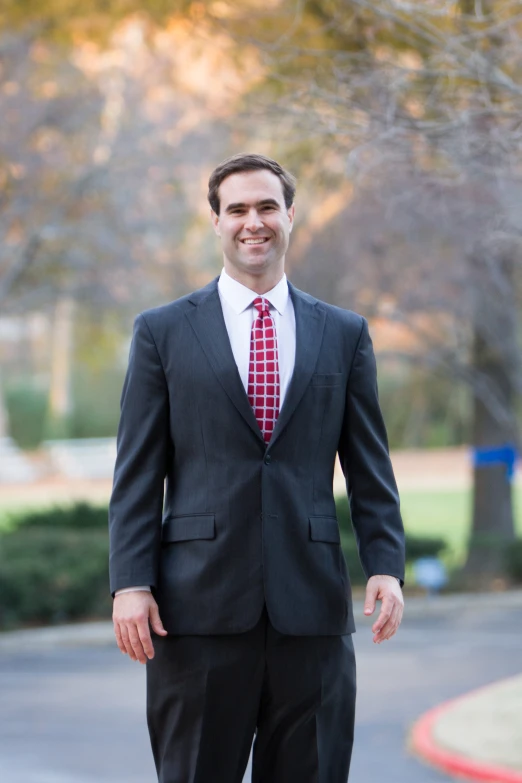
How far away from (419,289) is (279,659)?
45.8 ft

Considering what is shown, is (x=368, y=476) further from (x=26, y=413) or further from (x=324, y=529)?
(x=26, y=413)

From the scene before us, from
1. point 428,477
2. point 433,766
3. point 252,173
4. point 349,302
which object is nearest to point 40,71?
point 349,302

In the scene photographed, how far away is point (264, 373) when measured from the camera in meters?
3.36

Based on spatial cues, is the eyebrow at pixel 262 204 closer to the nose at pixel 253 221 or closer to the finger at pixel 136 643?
the nose at pixel 253 221

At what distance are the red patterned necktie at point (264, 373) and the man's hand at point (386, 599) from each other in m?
0.45

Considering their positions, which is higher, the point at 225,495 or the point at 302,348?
the point at 302,348

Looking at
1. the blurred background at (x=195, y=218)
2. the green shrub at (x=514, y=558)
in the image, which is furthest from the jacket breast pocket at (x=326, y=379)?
the green shrub at (x=514, y=558)

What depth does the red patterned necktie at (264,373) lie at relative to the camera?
3.34 metres

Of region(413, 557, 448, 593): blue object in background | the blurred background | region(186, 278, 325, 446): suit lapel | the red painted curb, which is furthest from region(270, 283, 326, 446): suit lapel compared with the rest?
region(413, 557, 448, 593): blue object in background

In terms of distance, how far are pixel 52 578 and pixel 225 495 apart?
41.8ft

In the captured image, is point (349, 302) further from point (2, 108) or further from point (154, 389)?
point (154, 389)

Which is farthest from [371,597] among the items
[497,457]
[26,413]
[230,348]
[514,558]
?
[26,413]

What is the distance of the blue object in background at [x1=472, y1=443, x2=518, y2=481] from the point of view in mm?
19094

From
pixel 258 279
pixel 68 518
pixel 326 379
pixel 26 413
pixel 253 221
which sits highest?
pixel 26 413
